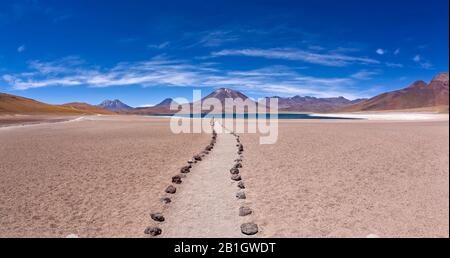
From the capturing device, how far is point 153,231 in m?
6.55

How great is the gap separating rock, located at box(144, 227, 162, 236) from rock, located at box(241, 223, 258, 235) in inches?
78.0

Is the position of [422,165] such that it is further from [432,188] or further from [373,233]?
[373,233]

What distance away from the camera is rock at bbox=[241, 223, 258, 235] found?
21.6 ft

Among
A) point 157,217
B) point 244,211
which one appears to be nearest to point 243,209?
point 244,211

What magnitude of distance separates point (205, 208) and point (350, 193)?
4925 mm

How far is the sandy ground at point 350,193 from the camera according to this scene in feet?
22.3

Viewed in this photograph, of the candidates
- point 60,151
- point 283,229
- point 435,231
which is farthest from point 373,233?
point 60,151

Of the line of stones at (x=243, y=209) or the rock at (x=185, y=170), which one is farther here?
the rock at (x=185, y=170)

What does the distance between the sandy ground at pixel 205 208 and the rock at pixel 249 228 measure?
0.14m

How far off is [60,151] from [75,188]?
9328mm

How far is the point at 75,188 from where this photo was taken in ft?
33.4

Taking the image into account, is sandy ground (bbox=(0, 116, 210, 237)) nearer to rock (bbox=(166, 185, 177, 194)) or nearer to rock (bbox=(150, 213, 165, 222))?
rock (bbox=(150, 213, 165, 222))

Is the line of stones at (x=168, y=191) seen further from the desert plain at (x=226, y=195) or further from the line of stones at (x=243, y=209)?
the line of stones at (x=243, y=209)

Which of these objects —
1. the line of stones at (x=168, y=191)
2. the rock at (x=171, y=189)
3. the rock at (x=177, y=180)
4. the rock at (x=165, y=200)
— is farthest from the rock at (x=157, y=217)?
the rock at (x=177, y=180)
